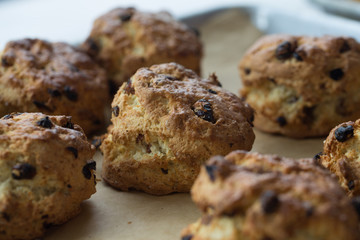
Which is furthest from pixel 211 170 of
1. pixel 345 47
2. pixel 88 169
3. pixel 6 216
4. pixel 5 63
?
pixel 5 63

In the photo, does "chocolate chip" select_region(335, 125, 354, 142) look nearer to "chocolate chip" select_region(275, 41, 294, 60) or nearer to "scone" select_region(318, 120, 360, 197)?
"scone" select_region(318, 120, 360, 197)

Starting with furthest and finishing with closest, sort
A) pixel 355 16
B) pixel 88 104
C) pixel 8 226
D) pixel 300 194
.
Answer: pixel 355 16
pixel 88 104
pixel 8 226
pixel 300 194

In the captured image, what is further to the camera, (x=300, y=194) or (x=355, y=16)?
(x=355, y=16)

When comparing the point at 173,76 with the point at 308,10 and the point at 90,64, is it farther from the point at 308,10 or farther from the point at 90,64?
the point at 308,10

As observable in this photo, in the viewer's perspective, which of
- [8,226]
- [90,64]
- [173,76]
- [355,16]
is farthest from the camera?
[355,16]

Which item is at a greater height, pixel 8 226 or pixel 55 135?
pixel 55 135

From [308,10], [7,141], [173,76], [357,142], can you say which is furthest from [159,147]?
[308,10]

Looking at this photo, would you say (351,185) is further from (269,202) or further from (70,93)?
(70,93)

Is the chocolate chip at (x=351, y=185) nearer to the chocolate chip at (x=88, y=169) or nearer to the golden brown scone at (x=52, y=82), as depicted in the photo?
the chocolate chip at (x=88, y=169)
